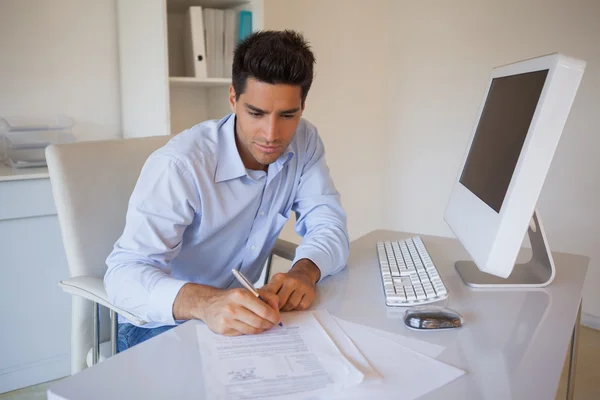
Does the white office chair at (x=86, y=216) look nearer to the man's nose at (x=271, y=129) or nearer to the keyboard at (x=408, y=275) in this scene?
the man's nose at (x=271, y=129)

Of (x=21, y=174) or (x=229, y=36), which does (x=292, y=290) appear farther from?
(x=229, y=36)

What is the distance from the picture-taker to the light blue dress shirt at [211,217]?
120 centimetres

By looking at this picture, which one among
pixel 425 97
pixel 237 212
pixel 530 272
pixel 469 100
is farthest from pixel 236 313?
pixel 425 97

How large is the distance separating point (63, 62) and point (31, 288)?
0.97m

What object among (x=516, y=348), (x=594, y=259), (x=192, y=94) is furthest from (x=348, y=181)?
(x=516, y=348)

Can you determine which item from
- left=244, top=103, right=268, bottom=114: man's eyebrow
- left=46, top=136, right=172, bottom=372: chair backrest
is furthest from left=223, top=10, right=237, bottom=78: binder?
left=244, top=103, right=268, bottom=114: man's eyebrow

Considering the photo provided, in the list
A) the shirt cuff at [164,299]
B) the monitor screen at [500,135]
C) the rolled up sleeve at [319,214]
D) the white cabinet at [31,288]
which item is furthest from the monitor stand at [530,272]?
the white cabinet at [31,288]

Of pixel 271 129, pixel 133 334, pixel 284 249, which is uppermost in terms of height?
pixel 271 129

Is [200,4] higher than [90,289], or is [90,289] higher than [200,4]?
[200,4]

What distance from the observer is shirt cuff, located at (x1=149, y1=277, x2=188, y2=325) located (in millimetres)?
1108

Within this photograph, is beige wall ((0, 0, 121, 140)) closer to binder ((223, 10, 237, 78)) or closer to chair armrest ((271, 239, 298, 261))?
→ binder ((223, 10, 237, 78))

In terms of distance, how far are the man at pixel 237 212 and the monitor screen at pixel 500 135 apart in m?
0.37

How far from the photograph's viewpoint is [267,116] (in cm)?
135

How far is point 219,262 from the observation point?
4.97ft
